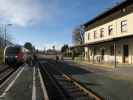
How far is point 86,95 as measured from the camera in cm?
1255

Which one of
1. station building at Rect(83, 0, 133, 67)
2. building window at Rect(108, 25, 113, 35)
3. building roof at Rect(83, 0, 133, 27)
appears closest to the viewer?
station building at Rect(83, 0, 133, 67)

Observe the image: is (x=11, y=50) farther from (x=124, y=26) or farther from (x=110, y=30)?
(x=110, y=30)

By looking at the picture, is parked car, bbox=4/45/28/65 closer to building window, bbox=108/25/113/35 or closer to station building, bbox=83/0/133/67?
station building, bbox=83/0/133/67

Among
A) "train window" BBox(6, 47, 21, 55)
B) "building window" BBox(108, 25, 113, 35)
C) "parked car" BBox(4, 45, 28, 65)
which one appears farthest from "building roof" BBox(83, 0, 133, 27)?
"train window" BBox(6, 47, 21, 55)

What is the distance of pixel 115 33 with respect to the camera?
4188 centimetres

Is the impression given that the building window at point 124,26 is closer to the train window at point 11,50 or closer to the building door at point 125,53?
the building door at point 125,53

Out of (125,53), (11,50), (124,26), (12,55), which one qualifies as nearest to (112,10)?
(124,26)

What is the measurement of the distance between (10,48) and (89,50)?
24189 millimetres

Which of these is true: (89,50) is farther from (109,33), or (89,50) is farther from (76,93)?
(76,93)

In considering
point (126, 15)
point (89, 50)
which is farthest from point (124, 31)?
point (89, 50)

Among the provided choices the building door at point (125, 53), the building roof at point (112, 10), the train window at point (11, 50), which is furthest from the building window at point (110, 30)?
the train window at point (11, 50)

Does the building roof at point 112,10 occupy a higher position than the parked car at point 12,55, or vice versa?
the building roof at point 112,10

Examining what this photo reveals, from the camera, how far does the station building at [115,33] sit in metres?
36.9

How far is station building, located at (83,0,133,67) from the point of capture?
36906mm
